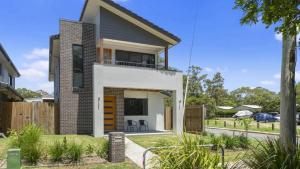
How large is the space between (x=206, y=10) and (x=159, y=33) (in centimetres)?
1480

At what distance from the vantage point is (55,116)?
71.7 feet

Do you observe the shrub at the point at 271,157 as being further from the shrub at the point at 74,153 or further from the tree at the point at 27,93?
the tree at the point at 27,93

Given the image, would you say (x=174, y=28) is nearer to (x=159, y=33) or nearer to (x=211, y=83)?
(x=159, y=33)

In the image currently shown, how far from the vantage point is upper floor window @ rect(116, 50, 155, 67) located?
952 inches

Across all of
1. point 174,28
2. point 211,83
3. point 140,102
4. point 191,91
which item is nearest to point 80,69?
point 140,102

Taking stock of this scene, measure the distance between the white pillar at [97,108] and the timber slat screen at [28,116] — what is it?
3.29m

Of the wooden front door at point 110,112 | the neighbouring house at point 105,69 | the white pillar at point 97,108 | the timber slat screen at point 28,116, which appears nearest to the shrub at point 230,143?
the neighbouring house at point 105,69

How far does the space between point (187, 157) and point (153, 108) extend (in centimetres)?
2024

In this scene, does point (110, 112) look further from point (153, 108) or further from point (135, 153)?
point (135, 153)

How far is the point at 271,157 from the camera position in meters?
5.79

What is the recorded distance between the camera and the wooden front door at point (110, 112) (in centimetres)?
2388

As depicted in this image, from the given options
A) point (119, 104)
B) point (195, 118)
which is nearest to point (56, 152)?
point (119, 104)

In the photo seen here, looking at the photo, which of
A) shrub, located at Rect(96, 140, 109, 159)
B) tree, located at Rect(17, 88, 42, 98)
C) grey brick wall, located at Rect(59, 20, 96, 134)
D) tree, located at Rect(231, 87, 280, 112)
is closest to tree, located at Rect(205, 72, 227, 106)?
tree, located at Rect(231, 87, 280, 112)

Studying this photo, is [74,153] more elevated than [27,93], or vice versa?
[27,93]
